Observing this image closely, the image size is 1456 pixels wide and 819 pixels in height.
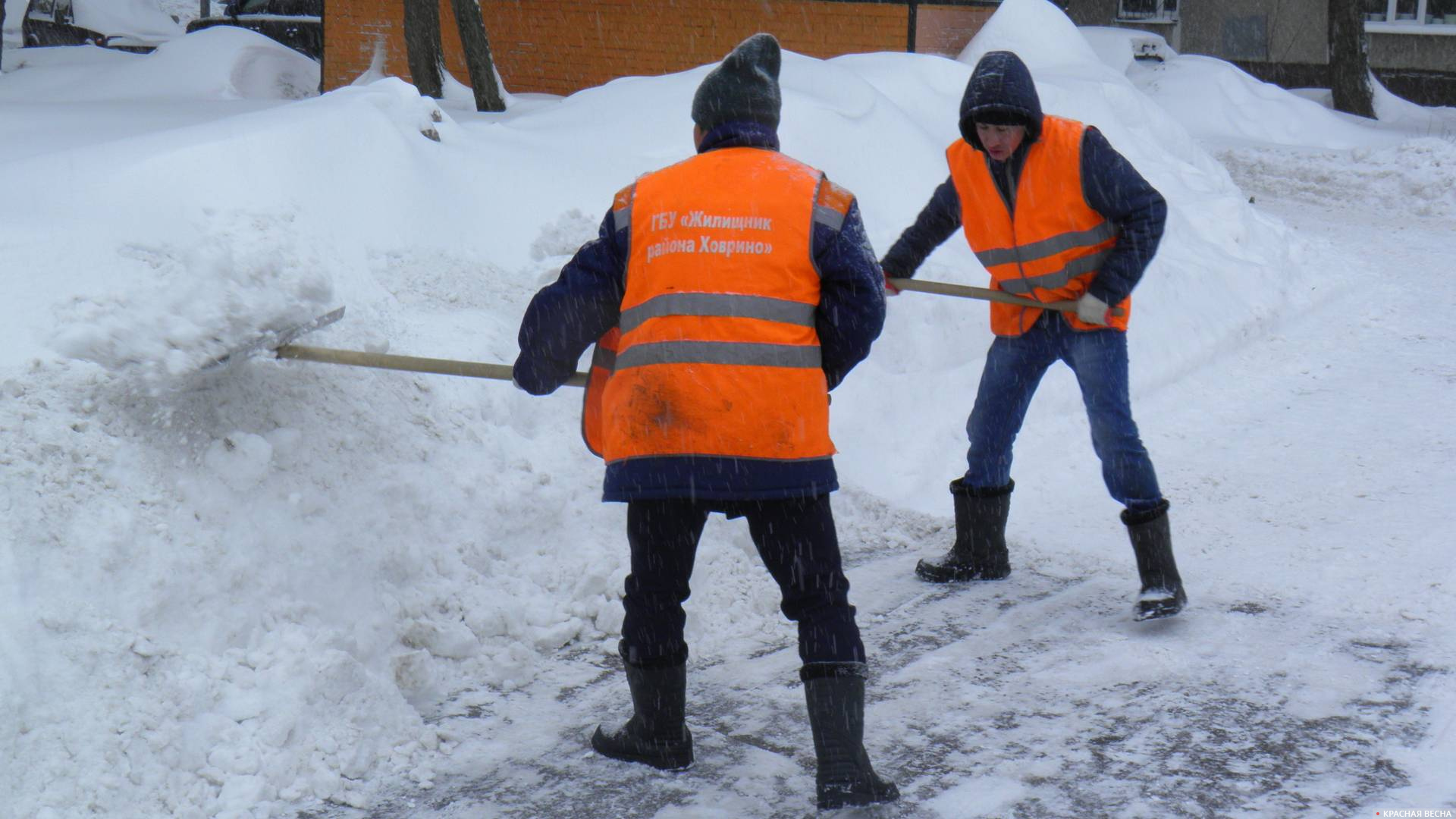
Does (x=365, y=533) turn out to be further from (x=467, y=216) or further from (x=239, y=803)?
(x=467, y=216)

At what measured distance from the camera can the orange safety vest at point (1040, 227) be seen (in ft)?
11.8

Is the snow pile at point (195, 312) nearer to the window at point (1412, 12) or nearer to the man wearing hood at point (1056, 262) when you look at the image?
the man wearing hood at point (1056, 262)

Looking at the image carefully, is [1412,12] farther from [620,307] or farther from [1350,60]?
[620,307]

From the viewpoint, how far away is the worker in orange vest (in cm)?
254

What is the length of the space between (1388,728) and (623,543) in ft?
6.90

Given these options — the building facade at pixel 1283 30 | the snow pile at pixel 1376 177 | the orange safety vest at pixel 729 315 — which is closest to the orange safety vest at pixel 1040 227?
→ the orange safety vest at pixel 729 315

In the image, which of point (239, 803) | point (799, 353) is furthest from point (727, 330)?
point (239, 803)

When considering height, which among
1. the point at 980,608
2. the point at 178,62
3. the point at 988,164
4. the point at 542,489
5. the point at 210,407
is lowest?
the point at 980,608

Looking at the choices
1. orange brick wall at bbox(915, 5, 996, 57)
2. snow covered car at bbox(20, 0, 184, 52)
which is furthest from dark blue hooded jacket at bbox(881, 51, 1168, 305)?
snow covered car at bbox(20, 0, 184, 52)

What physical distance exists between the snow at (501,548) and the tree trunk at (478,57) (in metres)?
3.18

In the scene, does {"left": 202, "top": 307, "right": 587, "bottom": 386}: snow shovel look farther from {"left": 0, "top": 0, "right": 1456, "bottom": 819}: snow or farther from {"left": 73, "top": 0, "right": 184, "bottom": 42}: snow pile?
{"left": 73, "top": 0, "right": 184, "bottom": 42}: snow pile

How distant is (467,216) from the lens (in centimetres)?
A: 520

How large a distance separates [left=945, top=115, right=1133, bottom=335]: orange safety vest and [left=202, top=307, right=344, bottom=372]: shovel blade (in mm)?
1829

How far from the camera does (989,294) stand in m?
3.88
